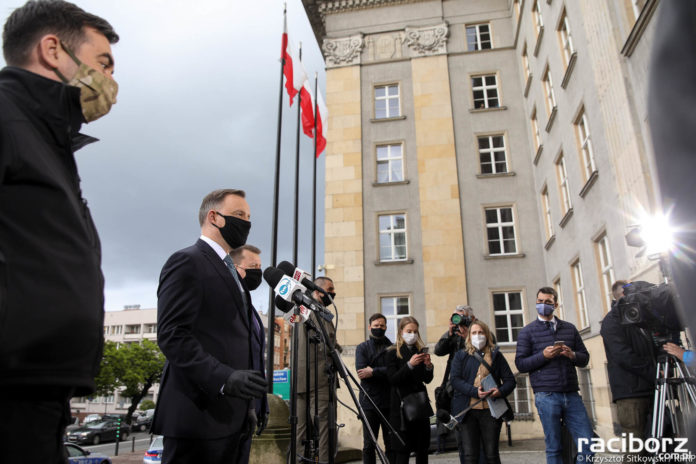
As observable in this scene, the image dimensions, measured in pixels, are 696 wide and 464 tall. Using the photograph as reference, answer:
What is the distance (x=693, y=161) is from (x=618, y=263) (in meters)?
12.3

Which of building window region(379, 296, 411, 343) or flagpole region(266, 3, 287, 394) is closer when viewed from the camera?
flagpole region(266, 3, 287, 394)

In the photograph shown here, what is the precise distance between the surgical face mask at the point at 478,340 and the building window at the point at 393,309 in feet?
45.5

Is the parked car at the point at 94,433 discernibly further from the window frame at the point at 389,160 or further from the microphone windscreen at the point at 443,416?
the microphone windscreen at the point at 443,416

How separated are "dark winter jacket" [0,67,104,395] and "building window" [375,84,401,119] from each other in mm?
22196

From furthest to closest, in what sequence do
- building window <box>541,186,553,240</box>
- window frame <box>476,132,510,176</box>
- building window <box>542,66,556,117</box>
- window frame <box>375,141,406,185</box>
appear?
window frame <box>375,141,406,185</box>, window frame <box>476,132,510,176</box>, building window <box>541,186,553,240</box>, building window <box>542,66,556,117</box>

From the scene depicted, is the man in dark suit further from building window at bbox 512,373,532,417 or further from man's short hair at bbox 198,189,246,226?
building window at bbox 512,373,532,417

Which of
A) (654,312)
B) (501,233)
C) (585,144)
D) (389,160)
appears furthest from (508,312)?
(654,312)

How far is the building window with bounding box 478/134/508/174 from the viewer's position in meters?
21.9

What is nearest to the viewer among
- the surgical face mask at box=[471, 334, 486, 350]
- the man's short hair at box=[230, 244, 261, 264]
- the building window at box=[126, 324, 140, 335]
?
the man's short hair at box=[230, 244, 261, 264]

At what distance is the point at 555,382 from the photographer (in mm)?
6043

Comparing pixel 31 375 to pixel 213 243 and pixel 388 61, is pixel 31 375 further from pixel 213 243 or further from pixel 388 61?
pixel 388 61

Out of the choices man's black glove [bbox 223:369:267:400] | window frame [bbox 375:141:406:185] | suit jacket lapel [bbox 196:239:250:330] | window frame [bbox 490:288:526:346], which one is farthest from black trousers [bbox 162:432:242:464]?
window frame [bbox 375:141:406:185]

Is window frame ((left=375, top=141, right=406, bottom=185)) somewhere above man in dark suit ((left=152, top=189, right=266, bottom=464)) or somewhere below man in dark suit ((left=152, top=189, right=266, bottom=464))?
above

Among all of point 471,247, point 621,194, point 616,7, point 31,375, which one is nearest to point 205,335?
point 31,375
